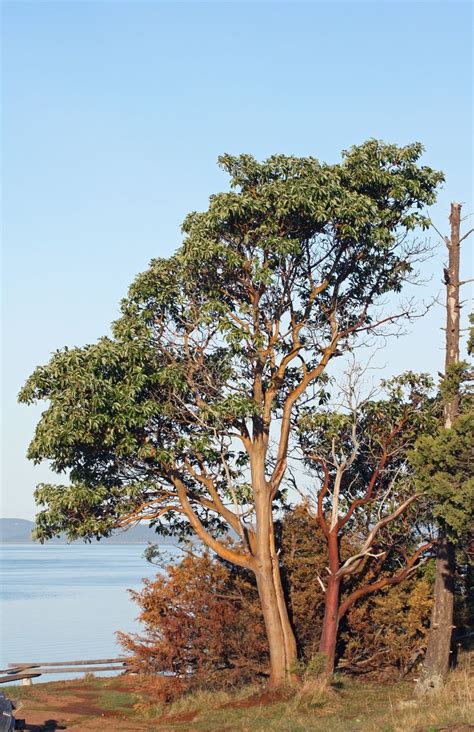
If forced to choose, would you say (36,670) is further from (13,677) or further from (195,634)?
(195,634)

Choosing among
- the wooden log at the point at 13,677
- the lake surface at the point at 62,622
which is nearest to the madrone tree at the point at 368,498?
the lake surface at the point at 62,622

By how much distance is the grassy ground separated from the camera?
829 inches

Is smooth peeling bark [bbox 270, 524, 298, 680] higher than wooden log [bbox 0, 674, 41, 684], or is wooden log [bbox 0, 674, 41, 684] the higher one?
smooth peeling bark [bbox 270, 524, 298, 680]

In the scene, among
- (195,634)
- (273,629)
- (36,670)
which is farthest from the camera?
(36,670)

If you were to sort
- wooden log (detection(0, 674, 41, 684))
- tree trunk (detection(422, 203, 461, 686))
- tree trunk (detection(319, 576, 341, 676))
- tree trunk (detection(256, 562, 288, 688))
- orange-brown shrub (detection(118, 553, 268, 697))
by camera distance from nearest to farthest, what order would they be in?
tree trunk (detection(422, 203, 461, 686)) < tree trunk (detection(256, 562, 288, 688)) < tree trunk (detection(319, 576, 341, 676)) < orange-brown shrub (detection(118, 553, 268, 697)) < wooden log (detection(0, 674, 41, 684))

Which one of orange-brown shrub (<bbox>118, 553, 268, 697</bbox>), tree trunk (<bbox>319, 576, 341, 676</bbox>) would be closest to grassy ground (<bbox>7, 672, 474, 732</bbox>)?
orange-brown shrub (<bbox>118, 553, 268, 697</bbox>)

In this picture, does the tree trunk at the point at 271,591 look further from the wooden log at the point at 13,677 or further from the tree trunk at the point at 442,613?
the wooden log at the point at 13,677

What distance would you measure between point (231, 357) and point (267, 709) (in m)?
9.49

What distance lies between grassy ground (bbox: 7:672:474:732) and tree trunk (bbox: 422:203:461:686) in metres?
0.71

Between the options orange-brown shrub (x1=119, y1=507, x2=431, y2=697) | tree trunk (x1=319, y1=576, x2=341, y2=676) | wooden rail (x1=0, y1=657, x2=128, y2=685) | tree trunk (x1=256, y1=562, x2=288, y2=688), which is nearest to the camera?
tree trunk (x1=256, y1=562, x2=288, y2=688)

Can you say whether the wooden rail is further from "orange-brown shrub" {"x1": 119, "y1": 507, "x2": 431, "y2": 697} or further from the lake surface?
"orange-brown shrub" {"x1": 119, "y1": 507, "x2": 431, "y2": 697}

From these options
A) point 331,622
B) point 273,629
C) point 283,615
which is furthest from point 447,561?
point 273,629

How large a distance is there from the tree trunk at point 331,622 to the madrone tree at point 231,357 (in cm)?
97

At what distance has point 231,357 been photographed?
2744 cm
